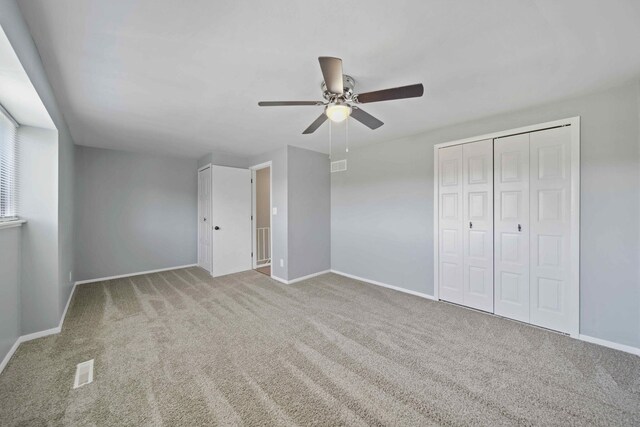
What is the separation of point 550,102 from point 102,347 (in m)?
5.01

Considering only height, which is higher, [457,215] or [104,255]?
[457,215]

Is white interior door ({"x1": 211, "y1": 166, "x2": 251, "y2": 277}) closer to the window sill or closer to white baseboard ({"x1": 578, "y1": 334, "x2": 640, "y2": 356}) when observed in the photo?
the window sill

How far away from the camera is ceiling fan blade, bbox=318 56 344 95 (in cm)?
140

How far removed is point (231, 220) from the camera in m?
4.75

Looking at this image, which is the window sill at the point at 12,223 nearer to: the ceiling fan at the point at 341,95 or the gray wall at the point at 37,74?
the gray wall at the point at 37,74

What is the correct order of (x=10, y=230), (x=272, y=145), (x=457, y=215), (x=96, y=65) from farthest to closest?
(x=272, y=145), (x=457, y=215), (x=10, y=230), (x=96, y=65)

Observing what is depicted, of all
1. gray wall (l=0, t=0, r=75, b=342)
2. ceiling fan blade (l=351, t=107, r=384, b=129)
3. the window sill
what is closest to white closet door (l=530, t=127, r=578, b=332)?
ceiling fan blade (l=351, t=107, r=384, b=129)

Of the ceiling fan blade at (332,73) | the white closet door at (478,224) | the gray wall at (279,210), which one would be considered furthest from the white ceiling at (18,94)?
the white closet door at (478,224)

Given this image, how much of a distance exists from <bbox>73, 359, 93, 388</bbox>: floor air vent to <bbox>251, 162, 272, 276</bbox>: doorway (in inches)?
116

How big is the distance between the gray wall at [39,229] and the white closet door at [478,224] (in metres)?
4.65

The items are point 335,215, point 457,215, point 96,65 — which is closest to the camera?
point 96,65

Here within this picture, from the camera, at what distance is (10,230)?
2115 mm

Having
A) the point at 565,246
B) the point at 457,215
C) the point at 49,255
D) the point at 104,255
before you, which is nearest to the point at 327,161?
the point at 457,215

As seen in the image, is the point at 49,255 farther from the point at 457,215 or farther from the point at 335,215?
the point at 457,215
